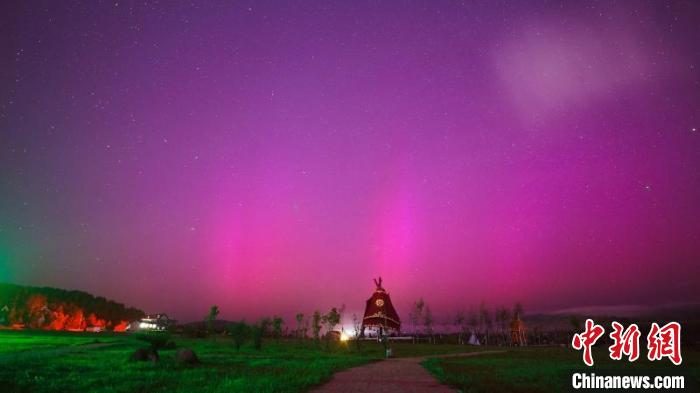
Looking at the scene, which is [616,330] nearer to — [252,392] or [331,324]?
[252,392]

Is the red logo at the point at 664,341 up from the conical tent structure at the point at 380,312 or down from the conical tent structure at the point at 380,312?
up

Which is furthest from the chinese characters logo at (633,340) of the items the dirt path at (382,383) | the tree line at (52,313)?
the tree line at (52,313)

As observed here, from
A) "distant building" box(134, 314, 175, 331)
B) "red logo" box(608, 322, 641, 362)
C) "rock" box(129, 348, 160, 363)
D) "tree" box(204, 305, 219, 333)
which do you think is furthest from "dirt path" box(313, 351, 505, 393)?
"distant building" box(134, 314, 175, 331)

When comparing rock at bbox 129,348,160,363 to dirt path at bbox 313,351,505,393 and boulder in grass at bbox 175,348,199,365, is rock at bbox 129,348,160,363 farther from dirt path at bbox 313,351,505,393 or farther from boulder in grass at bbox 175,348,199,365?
dirt path at bbox 313,351,505,393

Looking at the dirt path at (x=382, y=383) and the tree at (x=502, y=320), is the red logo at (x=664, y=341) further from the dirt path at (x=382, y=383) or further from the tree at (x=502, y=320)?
the tree at (x=502, y=320)

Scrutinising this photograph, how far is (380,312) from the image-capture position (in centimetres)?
11725

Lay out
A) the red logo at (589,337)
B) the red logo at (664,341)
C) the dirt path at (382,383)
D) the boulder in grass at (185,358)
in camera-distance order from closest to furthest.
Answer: the dirt path at (382,383) → the red logo at (589,337) → the red logo at (664,341) → the boulder in grass at (185,358)

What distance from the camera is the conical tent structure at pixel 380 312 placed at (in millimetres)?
115750

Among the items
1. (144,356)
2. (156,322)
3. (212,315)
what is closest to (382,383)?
(144,356)

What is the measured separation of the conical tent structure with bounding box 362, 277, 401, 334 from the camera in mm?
115750

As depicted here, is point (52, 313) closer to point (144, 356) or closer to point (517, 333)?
point (144, 356)

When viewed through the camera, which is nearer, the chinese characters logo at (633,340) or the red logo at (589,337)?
the chinese characters logo at (633,340)

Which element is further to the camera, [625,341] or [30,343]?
[30,343]

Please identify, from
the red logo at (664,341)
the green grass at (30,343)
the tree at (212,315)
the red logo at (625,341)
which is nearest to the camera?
the red logo at (625,341)
